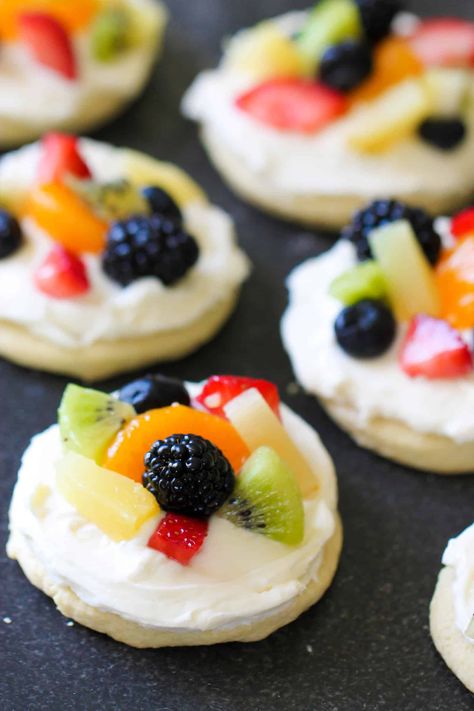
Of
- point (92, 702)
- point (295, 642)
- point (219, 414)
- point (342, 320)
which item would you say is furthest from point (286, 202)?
point (92, 702)

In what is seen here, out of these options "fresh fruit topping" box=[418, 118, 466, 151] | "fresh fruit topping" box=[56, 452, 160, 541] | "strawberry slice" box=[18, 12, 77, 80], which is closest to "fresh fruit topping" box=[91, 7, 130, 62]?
"strawberry slice" box=[18, 12, 77, 80]

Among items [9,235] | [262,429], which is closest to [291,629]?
[262,429]

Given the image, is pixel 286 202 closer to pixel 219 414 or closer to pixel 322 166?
pixel 322 166

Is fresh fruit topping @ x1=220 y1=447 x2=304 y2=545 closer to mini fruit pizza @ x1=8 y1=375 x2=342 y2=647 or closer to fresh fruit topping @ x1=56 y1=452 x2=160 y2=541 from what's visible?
mini fruit pizza @ x1=8 y1=375 x2=342 y2=647

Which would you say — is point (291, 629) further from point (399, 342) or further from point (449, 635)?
point (399, 342)

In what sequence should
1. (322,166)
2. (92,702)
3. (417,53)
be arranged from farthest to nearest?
(417,53), (322,166), (92,702)

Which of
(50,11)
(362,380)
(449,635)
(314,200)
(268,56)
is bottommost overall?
(449,635)

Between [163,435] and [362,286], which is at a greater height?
[163,435]
